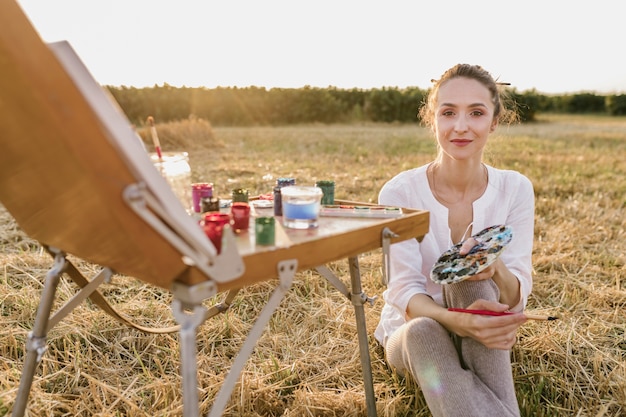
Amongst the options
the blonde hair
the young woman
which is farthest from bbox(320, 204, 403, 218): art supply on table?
the blonde hair

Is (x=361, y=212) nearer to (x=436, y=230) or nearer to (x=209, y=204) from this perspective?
(x=209, y=204)

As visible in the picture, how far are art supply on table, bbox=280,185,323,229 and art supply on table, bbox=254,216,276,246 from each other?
160mm

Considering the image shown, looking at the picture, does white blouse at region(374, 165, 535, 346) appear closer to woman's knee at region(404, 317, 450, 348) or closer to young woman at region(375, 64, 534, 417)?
young woman at region(375, 64, 534, 417)

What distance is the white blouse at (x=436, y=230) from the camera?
2119 millimetres

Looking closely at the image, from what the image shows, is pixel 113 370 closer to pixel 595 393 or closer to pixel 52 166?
pixel 52 166

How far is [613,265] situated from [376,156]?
605 centimetres

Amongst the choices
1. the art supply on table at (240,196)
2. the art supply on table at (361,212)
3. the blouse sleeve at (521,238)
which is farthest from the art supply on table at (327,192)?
the blouse sleeve at (521,238)

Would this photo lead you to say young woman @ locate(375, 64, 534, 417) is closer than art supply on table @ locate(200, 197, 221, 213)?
No

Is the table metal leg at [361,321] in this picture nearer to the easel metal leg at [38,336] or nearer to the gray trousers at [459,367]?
the gray trousers at [459,367]

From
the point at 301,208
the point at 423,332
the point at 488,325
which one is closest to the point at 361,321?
the point at 423,332

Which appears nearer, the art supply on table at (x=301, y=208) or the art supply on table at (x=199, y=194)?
the art supply on table at (x=301, y=208)

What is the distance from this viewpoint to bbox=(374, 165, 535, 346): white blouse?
2.12 meters

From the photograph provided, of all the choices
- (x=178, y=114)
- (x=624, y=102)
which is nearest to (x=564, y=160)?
(x=178, y=114)

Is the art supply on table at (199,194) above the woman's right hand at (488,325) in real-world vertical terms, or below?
above
